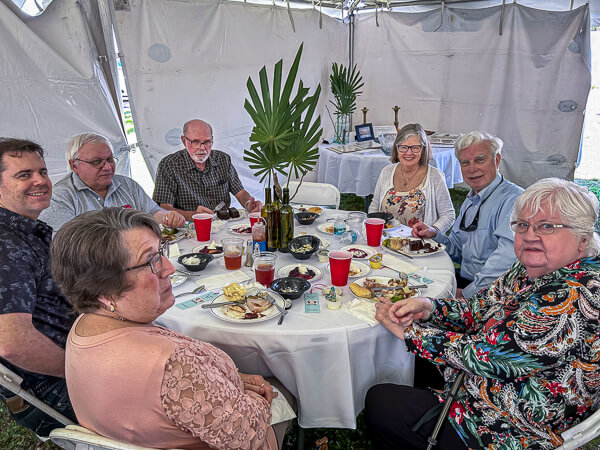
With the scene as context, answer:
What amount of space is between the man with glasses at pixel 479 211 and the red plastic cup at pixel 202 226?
123 cm

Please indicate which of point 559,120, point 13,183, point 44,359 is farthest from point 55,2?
point 559,120

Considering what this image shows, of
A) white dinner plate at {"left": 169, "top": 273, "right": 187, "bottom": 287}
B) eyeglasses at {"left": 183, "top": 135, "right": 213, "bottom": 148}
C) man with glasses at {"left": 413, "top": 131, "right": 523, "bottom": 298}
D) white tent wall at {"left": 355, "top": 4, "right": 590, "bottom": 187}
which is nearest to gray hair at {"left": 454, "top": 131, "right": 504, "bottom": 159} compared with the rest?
man with glasses at {"left": 413, "top": 131, "right": 523, "bottom": 298}

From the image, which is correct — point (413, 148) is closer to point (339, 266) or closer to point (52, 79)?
point (339, 266)

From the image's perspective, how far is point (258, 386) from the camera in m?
1.57

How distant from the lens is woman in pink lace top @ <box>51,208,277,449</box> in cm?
106

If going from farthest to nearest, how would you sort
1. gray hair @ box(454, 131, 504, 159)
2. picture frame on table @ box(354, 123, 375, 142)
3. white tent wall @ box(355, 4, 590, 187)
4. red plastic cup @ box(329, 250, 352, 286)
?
white tent wall @ box(355, 4, 590, 187) < picture frame on table @ box(354, 123, 375, 142) < gray hair @ box(454, 131, 504, 159) < red plastic cup @ box(329, 250, 352, 286)

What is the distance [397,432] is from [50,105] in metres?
Answer: 4.02

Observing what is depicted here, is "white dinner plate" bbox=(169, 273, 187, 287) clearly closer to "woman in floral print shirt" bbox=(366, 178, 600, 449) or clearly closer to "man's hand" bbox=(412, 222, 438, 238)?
"woman in floral print shirt" bbox=(366, 178, 600, 449)

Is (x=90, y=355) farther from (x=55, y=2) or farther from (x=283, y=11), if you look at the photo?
(x=283, y=11)

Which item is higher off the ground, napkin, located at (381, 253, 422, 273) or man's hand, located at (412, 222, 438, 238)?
man's hand, located at (412, 222, 438, 238)

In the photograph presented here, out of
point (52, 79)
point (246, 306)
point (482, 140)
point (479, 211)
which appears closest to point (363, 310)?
point (246, 306)

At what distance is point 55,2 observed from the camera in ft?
12.4

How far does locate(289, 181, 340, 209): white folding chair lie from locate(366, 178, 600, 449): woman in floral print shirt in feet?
6.48

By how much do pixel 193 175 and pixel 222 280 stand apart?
68.5 inches
